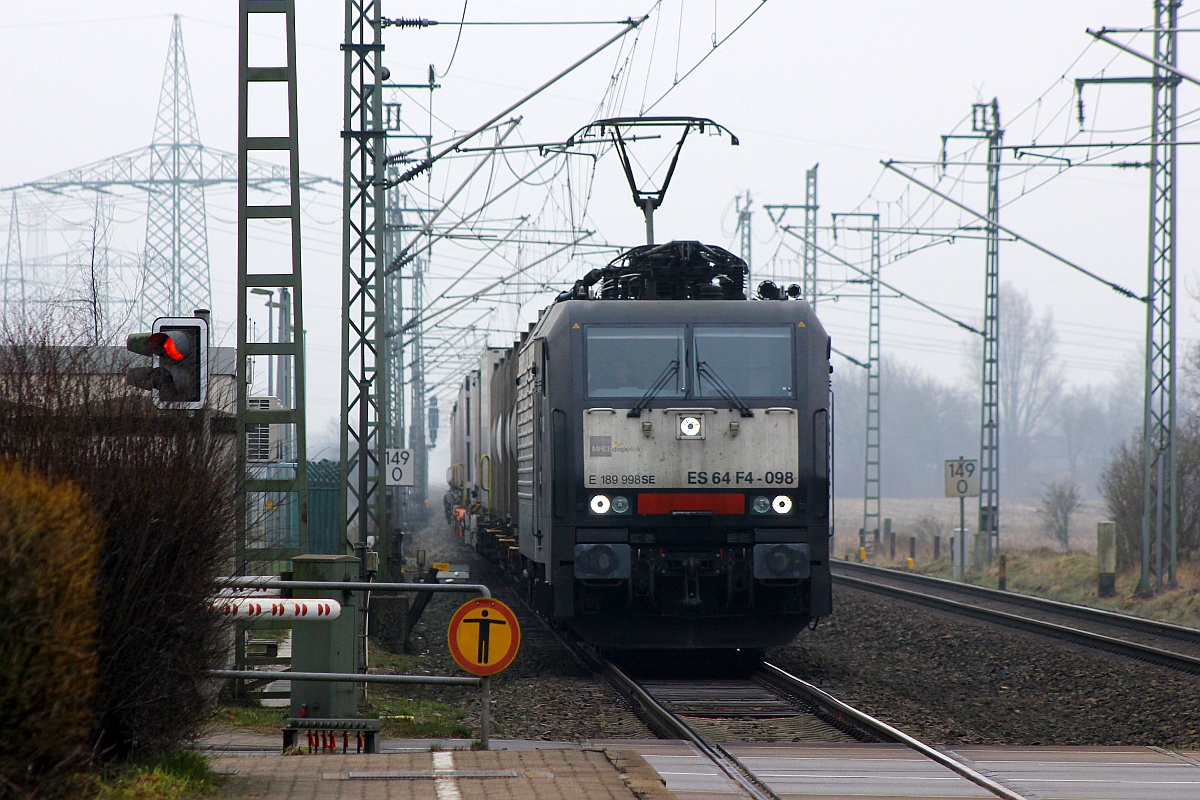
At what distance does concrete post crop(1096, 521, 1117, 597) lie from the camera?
24.6 m

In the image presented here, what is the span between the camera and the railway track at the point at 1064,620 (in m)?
16.0

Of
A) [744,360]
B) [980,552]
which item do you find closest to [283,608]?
[744,360]

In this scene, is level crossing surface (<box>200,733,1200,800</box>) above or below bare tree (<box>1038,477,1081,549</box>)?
above

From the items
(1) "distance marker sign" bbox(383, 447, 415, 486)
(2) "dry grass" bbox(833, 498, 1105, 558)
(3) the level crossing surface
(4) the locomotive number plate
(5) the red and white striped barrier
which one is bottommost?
(2) "dry grass" bbox(833, 498, 1105, 558)

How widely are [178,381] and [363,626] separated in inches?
197

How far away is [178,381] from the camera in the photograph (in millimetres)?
8125

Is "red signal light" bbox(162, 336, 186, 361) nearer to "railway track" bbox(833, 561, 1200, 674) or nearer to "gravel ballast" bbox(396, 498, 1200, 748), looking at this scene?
"gravel ballast" bbox(396, 498, 1200, 748)

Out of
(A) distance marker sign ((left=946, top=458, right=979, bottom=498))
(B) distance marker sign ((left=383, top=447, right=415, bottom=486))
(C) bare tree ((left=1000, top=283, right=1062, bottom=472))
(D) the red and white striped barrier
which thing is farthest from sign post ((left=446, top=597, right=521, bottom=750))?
(C) bare tree ((left=1000, top=283, right=1062, bottom=472))

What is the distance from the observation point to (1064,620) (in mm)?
20672

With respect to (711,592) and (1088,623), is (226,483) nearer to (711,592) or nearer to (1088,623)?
(711,592)

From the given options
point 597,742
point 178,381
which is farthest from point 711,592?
point 178,381

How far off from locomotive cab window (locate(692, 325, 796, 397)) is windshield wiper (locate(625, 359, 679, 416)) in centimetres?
21

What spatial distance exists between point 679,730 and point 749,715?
1394mm

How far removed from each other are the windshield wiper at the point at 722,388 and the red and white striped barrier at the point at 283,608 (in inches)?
214
